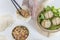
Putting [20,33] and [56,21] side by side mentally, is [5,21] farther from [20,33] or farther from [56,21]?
[56,21]

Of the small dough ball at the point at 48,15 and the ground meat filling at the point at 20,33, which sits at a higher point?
the small dough ball at the point at 48,15

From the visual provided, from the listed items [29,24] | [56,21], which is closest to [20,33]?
[29,24]

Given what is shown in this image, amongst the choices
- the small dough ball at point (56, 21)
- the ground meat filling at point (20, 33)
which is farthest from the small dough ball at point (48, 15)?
the ground meat filling at point (20, 33)

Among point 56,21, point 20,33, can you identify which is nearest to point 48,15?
point 56,21

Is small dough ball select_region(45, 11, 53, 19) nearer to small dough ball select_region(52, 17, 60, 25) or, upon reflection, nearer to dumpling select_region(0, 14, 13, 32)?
small dough ball select_region(52, 17, 60, 25)

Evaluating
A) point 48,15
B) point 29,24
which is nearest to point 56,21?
point 48,15

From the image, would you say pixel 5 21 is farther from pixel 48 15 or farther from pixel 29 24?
pixel 48 15

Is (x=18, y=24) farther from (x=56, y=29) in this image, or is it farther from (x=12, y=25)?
(x=56, y=29)

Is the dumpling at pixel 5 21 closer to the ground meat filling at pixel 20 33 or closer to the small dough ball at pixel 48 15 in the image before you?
the ground meat filling at pixel 20 33
